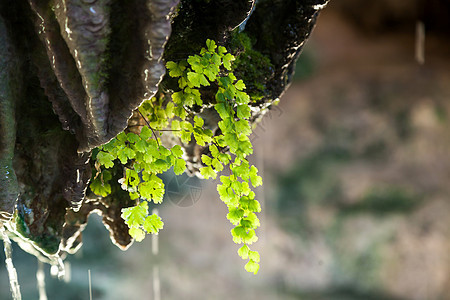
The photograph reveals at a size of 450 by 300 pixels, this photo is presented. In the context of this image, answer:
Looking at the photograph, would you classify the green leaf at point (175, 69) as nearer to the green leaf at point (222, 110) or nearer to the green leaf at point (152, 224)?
the green leaf at point (222, 110)

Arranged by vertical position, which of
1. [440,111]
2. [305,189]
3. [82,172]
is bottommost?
[305,189]

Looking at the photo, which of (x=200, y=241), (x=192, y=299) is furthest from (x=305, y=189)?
(x=192, y=299)

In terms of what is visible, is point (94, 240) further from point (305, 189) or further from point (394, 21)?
point (394, 21)

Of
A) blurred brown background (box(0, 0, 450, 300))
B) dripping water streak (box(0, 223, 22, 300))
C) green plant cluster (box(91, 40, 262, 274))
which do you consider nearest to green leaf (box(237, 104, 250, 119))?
green plant cluster (box(91, 40, 262, 274))

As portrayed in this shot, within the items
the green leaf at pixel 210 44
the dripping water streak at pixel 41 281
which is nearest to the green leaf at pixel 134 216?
the green leaf at pixel 210 44

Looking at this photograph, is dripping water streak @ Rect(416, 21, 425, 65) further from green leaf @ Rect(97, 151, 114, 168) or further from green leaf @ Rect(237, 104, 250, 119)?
green leaf @ Rect(97, 151, 114, 168)

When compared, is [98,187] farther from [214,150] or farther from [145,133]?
[214,150]

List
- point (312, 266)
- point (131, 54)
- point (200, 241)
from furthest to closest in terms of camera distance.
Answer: point (200, 241) → point (312, 266) → point (131, 54)
